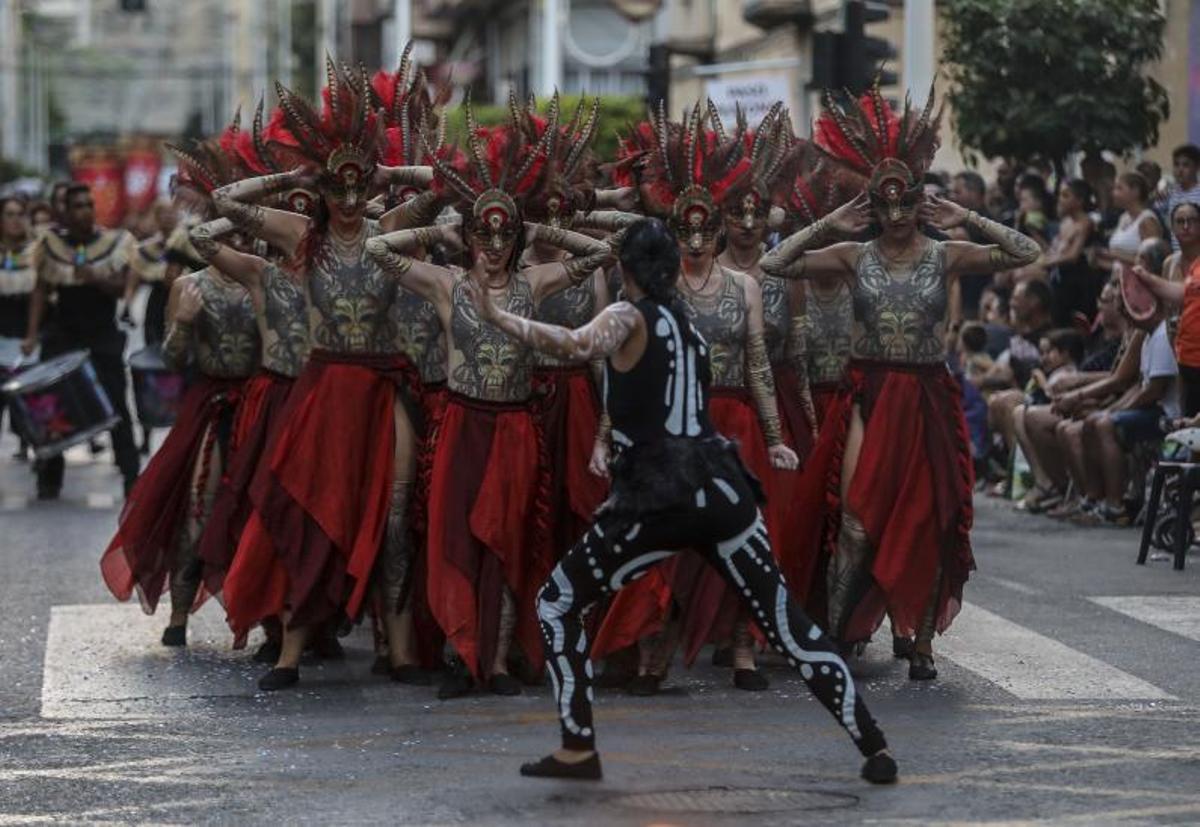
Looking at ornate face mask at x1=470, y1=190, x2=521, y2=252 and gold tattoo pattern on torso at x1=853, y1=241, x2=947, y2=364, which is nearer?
ornate face mask at x1=470, y1=190, x2=521, y2=252

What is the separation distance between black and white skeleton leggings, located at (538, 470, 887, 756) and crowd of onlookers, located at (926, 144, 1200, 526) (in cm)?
696

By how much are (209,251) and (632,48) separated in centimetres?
4678

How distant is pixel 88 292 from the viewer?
19.6 meters

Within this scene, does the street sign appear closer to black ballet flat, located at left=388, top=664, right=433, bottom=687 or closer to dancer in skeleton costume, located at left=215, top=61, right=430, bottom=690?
dancer in skeleton costume, located at left=215, top=61, right=430, bottom=690

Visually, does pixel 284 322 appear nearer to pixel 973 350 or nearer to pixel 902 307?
pixel 902 307

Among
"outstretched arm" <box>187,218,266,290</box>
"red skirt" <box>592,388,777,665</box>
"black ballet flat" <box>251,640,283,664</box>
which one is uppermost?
"outstretched arm" <box>187,218,266,290</box>

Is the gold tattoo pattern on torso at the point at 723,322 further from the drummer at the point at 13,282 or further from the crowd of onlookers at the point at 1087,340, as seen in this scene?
the drummer at the point at 13,282

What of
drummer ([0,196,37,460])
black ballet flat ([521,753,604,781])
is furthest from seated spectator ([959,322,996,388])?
black ballet flat ([521,753,604,781])

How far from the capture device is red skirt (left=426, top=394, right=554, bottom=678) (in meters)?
10.7

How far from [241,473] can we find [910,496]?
265 centimetres

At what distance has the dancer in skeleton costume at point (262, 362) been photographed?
37.7ft

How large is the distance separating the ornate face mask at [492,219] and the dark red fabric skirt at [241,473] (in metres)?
1.32

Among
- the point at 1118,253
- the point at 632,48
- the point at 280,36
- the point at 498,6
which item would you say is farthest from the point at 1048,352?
the point at 280,36

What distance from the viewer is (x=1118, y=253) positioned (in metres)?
18.9
